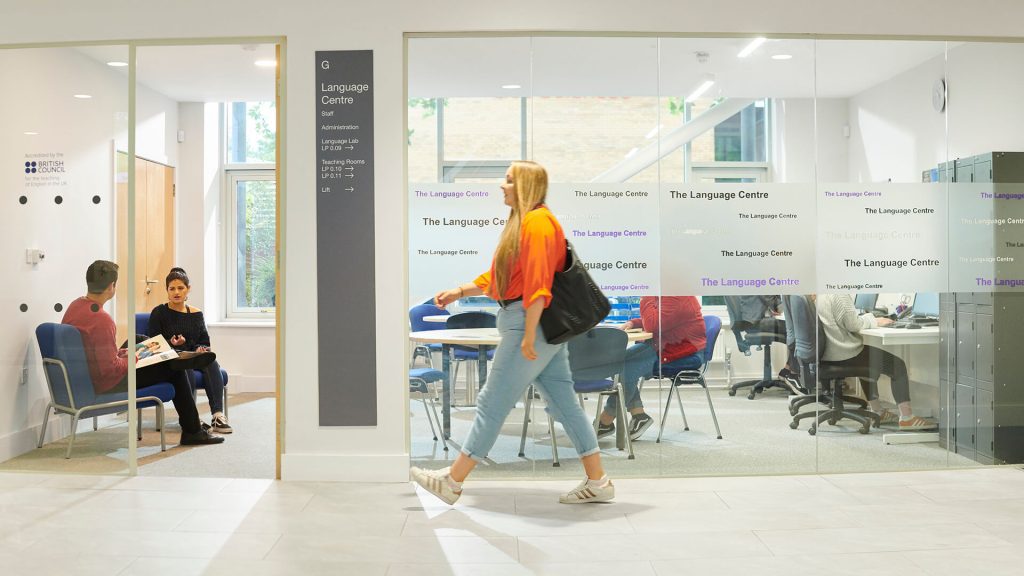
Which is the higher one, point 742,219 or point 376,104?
point 376,104

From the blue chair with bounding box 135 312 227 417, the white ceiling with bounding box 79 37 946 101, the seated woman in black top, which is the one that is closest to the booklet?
the blue chair with bounding box 135 312 227 417

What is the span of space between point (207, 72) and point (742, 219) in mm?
4639

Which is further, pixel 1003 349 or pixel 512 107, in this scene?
pixel 1003 349

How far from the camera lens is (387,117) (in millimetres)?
4492

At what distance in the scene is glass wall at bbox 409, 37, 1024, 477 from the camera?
450 centimetres

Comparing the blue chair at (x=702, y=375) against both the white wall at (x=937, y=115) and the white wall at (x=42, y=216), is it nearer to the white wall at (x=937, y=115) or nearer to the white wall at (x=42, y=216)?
the white wall at (x=937, y=115)

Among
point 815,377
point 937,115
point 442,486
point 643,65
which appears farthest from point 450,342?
point 937,115

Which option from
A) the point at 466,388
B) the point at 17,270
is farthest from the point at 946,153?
the point at 17,270

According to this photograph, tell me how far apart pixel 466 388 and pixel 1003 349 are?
3005mm

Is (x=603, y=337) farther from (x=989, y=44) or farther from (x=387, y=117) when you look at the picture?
(x=989, y=44)

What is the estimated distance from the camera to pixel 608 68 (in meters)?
4.49

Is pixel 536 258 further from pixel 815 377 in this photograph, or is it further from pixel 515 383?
pixel 815 377

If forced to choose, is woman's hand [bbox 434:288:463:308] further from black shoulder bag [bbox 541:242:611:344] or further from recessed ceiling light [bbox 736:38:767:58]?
recessed ceiling light [bbox 736:38:767:58]

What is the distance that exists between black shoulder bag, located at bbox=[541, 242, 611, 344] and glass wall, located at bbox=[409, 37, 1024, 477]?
55 centimetres
